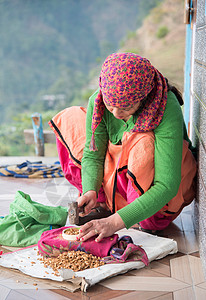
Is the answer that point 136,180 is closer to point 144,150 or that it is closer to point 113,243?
point 144,150

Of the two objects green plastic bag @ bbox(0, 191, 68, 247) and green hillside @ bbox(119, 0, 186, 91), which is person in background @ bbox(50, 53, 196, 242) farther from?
green hillside @ bbox(119, 0, 186, 91)

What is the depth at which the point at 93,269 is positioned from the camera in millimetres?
1960

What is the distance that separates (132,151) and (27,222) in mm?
798

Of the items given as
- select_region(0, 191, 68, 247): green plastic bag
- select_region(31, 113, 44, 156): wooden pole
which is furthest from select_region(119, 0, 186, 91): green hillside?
select_region(0, 191, 68, 247): green plastic bag

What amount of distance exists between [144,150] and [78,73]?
15249 millimetres

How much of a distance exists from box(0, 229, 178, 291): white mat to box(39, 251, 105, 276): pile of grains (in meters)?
0.03

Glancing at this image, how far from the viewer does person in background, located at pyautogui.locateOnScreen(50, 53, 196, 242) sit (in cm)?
A: 199

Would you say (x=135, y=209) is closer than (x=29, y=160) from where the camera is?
Yes

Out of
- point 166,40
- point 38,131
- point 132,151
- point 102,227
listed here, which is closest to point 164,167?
point 132,151

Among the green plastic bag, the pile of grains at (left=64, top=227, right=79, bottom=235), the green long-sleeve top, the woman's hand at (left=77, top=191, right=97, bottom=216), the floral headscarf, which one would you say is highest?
the floral headscarf

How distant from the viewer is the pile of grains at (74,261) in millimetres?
1969

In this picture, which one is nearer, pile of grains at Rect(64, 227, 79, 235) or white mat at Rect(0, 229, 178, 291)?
white mat at Rect(0, 229, 178, 291)

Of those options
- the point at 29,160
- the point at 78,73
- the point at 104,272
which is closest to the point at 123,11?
the point at 78,73

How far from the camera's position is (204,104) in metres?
2.10
